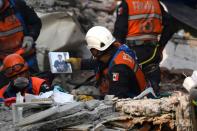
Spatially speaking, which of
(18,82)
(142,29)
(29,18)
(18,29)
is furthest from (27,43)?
(18,82)

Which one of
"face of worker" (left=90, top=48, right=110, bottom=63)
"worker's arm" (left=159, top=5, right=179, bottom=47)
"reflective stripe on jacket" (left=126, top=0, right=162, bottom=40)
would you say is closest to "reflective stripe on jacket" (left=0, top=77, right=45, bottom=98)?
"face of worker" (left=90, top=48, right=110, bottom=63)

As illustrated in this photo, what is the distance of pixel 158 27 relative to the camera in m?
10.3

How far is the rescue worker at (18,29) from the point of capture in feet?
32.9

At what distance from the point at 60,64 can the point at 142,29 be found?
4.92 ft

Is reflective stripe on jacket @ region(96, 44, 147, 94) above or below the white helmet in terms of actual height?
below

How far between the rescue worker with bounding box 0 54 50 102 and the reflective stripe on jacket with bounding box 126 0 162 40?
1852mm

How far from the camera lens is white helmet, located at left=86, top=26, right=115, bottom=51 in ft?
28.6

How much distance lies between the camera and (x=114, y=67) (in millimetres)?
8500

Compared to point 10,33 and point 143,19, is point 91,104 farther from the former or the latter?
point 10,33

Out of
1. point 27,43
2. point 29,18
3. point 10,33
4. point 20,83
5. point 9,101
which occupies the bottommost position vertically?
point 9,101

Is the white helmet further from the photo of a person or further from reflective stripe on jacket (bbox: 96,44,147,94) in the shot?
the photo of a person

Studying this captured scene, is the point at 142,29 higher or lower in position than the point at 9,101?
higher

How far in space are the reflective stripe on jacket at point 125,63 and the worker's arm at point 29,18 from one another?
165 centimetres

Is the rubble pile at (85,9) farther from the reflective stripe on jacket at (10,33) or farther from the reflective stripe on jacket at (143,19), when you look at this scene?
the reflective stripe on jacket at (143,19)
